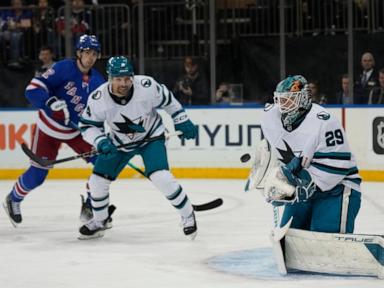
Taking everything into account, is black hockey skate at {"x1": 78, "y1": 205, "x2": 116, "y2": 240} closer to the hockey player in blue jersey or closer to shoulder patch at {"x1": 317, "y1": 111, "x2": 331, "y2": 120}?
the hockey player in blue jersey

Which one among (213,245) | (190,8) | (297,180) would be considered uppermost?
(190,8)

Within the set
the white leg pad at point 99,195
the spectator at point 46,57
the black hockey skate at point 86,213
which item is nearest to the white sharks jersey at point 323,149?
the white leg pad at point 99,195

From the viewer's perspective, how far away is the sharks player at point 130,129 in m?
6.31

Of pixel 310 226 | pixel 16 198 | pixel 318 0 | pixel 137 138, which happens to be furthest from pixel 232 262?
pixel 318 0

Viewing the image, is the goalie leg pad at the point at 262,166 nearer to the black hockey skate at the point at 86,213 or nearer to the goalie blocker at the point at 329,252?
the goalie blocker at the point at 329,252

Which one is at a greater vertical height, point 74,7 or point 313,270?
point 74,7

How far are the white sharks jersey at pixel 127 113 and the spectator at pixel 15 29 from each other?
565 centimetres

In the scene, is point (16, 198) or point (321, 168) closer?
point (321, 168)

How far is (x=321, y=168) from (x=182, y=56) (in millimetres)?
6927

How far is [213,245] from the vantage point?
6.29 meters

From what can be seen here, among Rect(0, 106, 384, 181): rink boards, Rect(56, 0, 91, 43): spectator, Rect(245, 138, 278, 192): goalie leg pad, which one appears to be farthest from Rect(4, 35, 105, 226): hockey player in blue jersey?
Rect(56, 0, 91, 43): spectator

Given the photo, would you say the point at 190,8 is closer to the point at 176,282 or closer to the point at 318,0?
the point at 318,0

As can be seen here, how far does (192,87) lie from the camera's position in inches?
444

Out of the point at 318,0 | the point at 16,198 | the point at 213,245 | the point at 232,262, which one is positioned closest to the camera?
the point at 232,262
